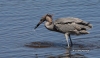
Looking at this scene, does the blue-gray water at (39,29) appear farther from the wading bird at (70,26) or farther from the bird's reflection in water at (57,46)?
the wading bird at (70,26)

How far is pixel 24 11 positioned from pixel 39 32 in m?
3.02

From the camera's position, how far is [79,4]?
776 inches

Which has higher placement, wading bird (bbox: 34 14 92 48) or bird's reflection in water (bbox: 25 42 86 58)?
wading bird (bbox: 34 14 92 48)

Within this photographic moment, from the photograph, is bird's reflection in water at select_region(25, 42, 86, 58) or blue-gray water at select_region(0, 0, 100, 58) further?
blue-gray water at select_region(0, 0, 100, 58)

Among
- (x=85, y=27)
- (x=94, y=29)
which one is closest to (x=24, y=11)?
(x=94, y=29)

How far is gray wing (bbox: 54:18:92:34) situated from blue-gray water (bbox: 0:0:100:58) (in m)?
0.53

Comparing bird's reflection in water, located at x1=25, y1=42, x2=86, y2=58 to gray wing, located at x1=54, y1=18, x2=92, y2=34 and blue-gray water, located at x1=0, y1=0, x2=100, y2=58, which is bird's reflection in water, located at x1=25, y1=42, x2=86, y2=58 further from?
gray wing, located at x1=54, y1=18, x2=92, y2=34

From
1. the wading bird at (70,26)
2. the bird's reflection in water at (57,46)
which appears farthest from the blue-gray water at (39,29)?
the wading bird at (70,26)

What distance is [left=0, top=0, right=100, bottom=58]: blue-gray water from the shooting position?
1381 cm

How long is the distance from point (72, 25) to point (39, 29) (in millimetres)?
2229

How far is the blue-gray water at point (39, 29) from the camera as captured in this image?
1381 centimetres

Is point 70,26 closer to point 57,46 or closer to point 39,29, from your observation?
point 57,46

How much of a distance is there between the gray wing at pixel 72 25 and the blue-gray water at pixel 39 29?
0.53 meters

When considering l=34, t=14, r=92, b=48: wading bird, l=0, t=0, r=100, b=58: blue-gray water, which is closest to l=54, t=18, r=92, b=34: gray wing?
l=34, t=14, r=92, b=48: wading bird
